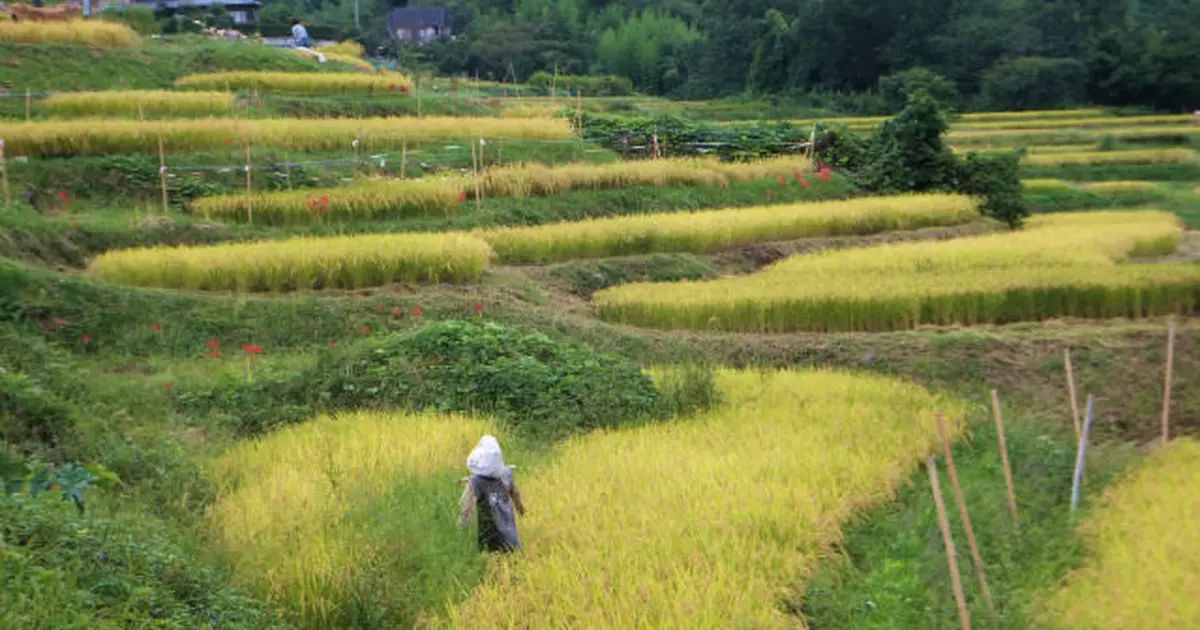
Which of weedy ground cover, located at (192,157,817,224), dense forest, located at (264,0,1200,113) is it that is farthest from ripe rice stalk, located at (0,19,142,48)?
dense forest, located at (264,0,1200,113)

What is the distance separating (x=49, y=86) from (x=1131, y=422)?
21687mm

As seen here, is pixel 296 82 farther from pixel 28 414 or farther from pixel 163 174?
pixel 28 414

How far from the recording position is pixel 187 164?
1905 centimetres

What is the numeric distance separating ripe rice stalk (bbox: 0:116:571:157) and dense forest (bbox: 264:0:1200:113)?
23193mm

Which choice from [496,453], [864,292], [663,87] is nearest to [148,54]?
[864,292]

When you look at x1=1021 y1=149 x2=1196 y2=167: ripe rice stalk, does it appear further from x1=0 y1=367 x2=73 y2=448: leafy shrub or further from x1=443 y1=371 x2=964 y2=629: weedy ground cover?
x1=0 y1=367 x2=73 y2=448: leafy shrub

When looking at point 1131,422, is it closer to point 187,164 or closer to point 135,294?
point 135,294

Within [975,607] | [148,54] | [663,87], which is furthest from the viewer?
[663,87]

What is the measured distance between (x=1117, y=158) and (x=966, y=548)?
29.9 m

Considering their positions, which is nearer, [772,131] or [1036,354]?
[1036,354]

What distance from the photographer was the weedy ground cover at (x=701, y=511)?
5723mm

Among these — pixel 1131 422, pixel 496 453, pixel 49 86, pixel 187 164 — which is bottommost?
pixel 1131 422

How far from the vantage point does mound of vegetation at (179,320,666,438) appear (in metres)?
9.95

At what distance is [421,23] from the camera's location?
62688mm
